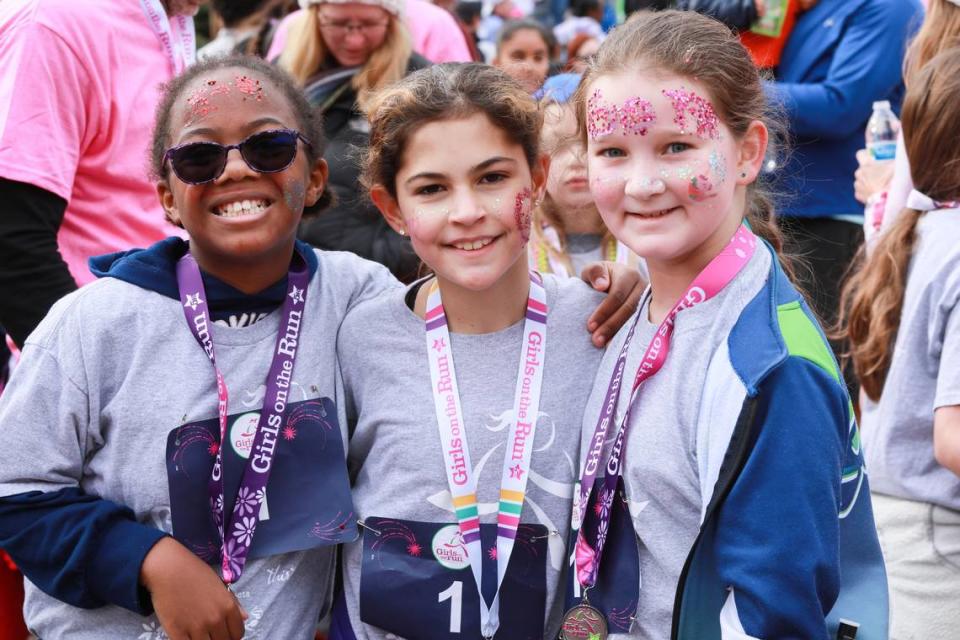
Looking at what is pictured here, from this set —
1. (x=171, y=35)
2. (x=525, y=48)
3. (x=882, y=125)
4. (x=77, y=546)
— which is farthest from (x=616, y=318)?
(x=525, y=48)

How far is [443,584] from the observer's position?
86.7 inches

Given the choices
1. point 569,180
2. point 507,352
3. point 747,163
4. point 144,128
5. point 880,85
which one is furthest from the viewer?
point 880,85

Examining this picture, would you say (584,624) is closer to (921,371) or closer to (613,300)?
(613,300)

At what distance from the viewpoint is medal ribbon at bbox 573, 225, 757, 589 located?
6.70 feet

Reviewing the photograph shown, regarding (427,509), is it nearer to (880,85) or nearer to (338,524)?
(338,524)

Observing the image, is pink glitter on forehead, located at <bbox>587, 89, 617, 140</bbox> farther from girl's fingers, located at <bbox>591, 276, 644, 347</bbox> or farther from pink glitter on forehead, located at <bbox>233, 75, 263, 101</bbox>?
pink glitter on forehead, located at <bbox>233, 75, 263, 101</bbox>

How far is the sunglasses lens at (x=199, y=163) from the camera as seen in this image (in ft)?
7.65

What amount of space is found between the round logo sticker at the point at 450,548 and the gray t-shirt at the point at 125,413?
0.81ft

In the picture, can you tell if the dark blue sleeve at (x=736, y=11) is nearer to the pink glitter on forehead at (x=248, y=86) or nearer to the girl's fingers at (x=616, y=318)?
the girl's fingers at (x=616, y=318)

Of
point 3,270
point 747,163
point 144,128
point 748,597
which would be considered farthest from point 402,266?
point 748,597

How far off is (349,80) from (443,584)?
2.28 metres

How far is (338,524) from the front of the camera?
89.4 inches

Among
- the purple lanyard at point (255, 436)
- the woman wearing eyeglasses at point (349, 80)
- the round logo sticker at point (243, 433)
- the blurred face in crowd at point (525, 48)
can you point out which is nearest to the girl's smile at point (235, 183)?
the purple lanyard at point (255, 436)

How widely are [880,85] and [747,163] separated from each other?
100 inches
